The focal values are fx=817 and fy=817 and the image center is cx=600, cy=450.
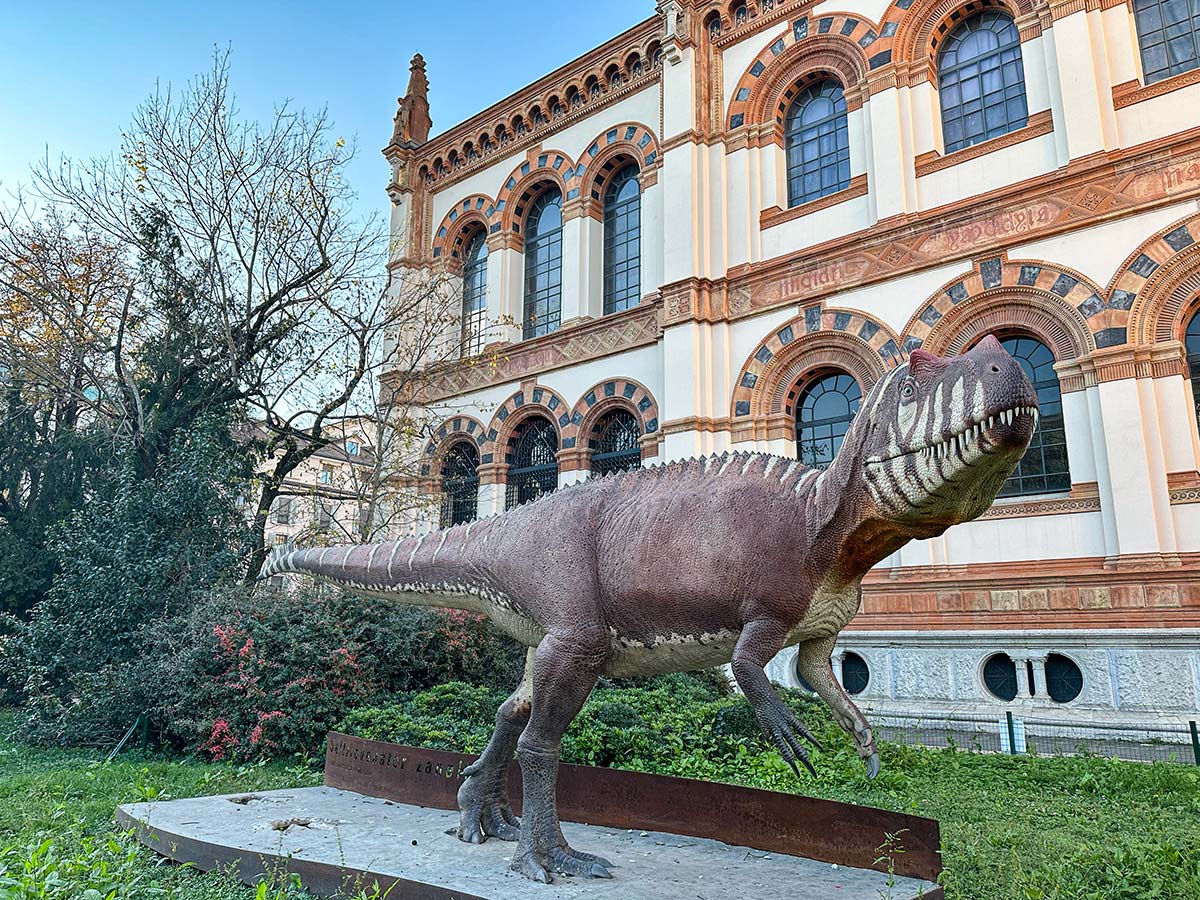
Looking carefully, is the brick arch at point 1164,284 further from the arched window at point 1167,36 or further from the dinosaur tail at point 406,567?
the dinosaur tail at point 406,567

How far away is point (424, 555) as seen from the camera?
4.85 metres

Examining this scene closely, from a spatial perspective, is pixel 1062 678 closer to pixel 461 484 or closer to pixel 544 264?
pixel 461 484

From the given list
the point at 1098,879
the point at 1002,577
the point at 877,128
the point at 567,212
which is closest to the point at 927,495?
the point at 1098,879

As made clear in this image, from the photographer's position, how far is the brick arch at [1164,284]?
32.8ft

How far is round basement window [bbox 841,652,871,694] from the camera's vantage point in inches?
453

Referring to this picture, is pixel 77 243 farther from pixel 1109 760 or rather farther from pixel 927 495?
pixel 1109 760

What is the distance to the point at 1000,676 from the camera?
10.5m

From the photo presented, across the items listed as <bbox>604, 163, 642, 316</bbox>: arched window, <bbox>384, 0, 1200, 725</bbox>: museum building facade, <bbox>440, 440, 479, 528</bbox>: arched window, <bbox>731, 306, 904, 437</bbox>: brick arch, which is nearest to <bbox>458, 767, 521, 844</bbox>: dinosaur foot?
<bbox>384, 0, 1200, 725</bbox>: museum building facade

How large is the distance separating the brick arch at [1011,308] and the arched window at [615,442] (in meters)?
5.07

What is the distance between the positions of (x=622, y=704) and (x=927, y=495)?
5.51 m

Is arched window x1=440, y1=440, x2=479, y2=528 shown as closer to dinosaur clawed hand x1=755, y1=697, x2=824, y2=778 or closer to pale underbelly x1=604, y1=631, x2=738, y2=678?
pale underbelly x1=604, y1=631, x2=738, y2=678

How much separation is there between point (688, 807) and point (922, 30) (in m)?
12.8

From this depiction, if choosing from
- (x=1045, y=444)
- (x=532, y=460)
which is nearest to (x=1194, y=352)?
(x=1045, y=444)

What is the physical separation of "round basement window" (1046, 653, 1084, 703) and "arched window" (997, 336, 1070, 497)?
2.18 m
